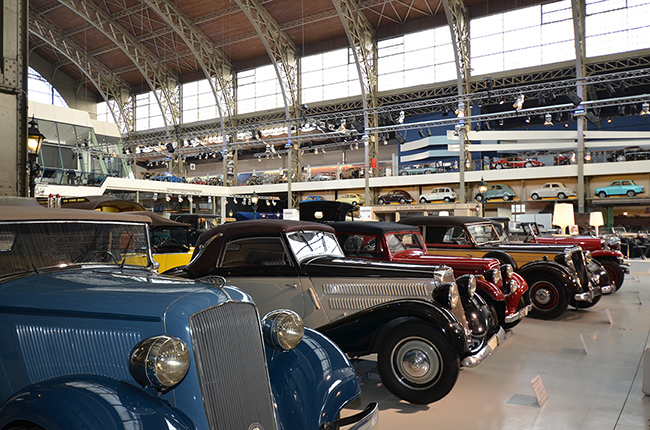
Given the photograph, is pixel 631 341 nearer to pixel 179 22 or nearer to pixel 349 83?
pixel 349 83

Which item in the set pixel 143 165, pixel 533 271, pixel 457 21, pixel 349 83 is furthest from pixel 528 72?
pixel 143 165

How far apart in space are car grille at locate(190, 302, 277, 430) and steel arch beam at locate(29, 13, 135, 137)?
104ft

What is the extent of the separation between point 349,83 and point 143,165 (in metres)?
22.7

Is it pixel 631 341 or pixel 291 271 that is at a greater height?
pixel 291 271

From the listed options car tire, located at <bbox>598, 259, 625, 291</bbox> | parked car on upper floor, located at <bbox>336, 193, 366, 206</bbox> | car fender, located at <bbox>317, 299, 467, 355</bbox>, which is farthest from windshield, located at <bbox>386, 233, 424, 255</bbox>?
parked car on upper floor, located at <bbox>336, 193, 366, 206</bbox>

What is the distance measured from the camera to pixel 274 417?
2.40 meters

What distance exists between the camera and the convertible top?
15.9 ft

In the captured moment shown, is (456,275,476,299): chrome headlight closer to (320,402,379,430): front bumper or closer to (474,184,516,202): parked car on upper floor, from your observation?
(320,402,379,430): front bumper

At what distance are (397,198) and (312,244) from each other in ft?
→ 70.9

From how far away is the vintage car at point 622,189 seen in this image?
2220 cm

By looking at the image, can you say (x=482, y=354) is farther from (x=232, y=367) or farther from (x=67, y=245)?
(x=67, y=245)

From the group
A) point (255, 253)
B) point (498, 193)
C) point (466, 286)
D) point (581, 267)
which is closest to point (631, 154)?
point (498, 193)

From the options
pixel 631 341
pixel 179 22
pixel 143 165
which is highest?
Result: pixel 179 22

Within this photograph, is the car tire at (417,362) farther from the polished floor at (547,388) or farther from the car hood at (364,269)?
the car hood at (364,269)
